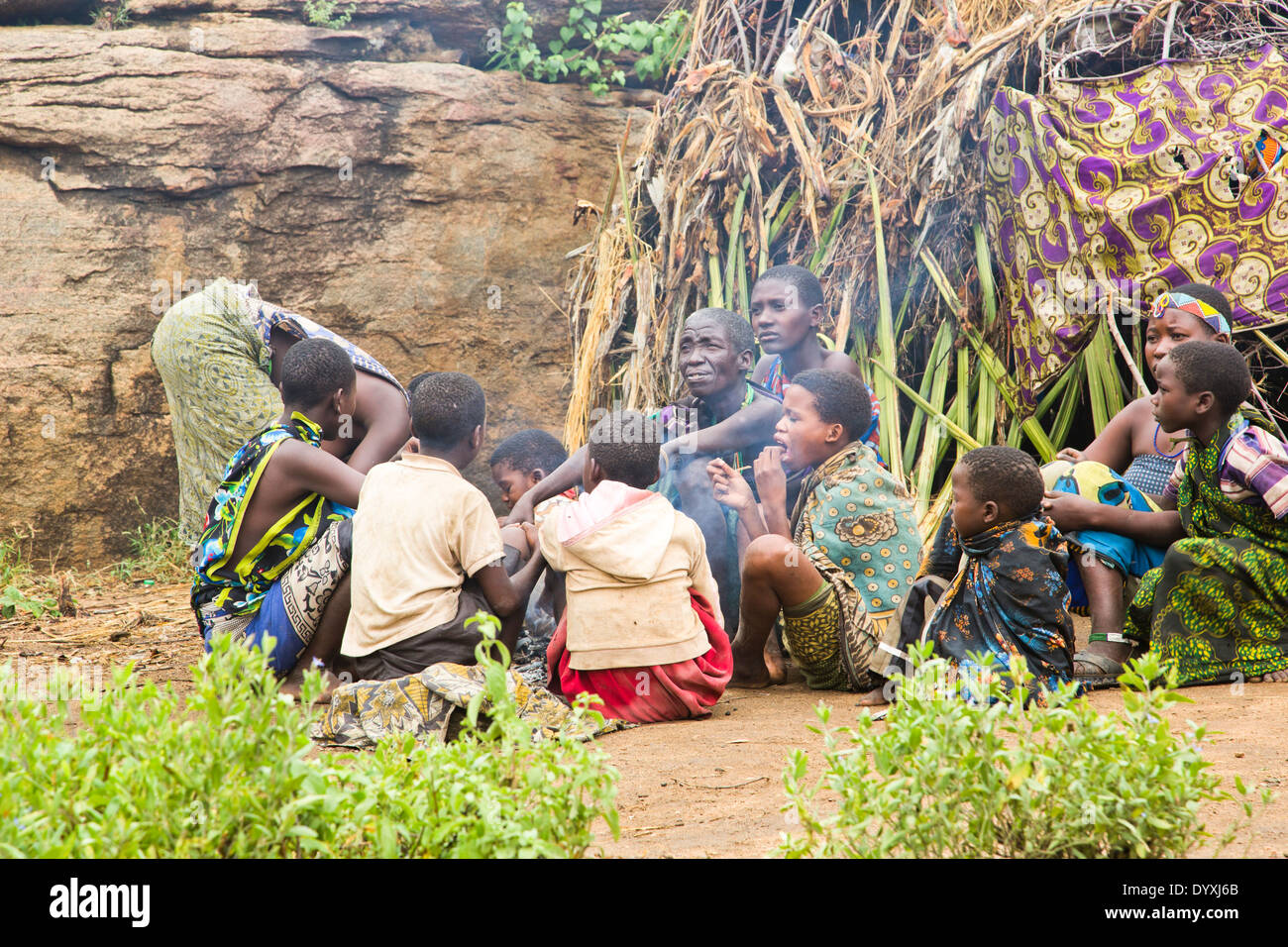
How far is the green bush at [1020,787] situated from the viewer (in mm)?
1757

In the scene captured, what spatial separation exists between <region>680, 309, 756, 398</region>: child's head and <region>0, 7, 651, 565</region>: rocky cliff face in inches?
103

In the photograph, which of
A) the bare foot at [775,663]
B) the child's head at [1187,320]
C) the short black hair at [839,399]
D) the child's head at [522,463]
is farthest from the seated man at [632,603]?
the child's head at [1187,320]

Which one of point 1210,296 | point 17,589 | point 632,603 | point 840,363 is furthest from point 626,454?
point 17,589

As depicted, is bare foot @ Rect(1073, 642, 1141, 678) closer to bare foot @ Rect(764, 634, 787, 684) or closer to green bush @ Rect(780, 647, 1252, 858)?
bare foot @ Rect(764, 634, 787, 684)

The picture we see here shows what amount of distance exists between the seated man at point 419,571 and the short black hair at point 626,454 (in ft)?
1.34

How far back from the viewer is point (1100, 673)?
3674mm

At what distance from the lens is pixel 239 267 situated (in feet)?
22.4

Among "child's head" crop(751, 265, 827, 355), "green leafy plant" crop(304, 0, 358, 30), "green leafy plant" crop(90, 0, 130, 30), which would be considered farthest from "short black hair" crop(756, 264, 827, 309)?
"green leafy plant" crop(90, 0, 130, 30)

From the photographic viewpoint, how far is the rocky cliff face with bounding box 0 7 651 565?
251 inches

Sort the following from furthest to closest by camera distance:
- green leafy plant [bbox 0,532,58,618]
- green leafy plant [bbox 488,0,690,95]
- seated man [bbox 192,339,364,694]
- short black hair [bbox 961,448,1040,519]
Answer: green leafy plant [bbox 488,0,690,95]
green leafy plant [bbox 0,532,58,618]
seated man [bbox 192,339,364,694]
short black hair [bbox 961,448,1040,519]

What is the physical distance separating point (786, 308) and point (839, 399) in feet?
3.37

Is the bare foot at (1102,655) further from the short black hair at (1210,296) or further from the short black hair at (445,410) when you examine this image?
the short black hair at (445,410)

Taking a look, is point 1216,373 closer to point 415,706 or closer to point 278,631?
point 415,706
